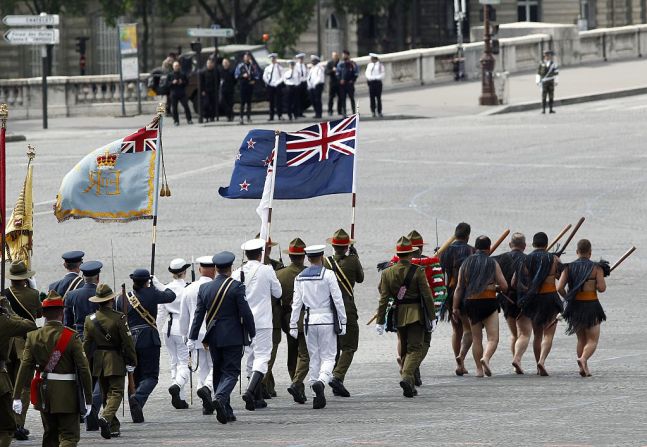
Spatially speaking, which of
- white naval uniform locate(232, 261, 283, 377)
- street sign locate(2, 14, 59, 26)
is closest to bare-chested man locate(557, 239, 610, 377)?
white naval uniform locate(232, 261, 283, 377)

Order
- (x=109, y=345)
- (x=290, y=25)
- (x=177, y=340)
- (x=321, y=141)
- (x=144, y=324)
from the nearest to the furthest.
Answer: (x=109, y=345), (x=144, y=324), (x=177, y=340), (x=321, y=141), (x=290, y=25)

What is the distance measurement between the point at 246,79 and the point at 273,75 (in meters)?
0.68

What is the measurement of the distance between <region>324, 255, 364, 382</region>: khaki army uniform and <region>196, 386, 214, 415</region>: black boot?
1.35 meters

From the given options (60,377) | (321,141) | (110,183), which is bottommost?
(60,377)

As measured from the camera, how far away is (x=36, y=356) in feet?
43.3

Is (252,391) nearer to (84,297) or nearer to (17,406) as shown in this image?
(84,297)

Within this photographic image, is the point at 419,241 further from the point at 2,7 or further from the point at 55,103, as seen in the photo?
the point at 2,7

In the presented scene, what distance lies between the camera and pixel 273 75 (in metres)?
43.4

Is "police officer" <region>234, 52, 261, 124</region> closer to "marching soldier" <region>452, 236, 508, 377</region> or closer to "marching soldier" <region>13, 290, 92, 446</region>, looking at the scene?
"marching soldier" <region>452, 236, 508, 377</region>

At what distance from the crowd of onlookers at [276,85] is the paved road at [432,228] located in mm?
1187

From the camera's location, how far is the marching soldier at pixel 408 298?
635 inches

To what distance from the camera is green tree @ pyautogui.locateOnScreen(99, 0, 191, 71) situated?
58.2 m

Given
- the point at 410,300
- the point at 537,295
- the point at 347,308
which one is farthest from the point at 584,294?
the point at 347,308

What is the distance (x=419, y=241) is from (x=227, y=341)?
2382 mm
